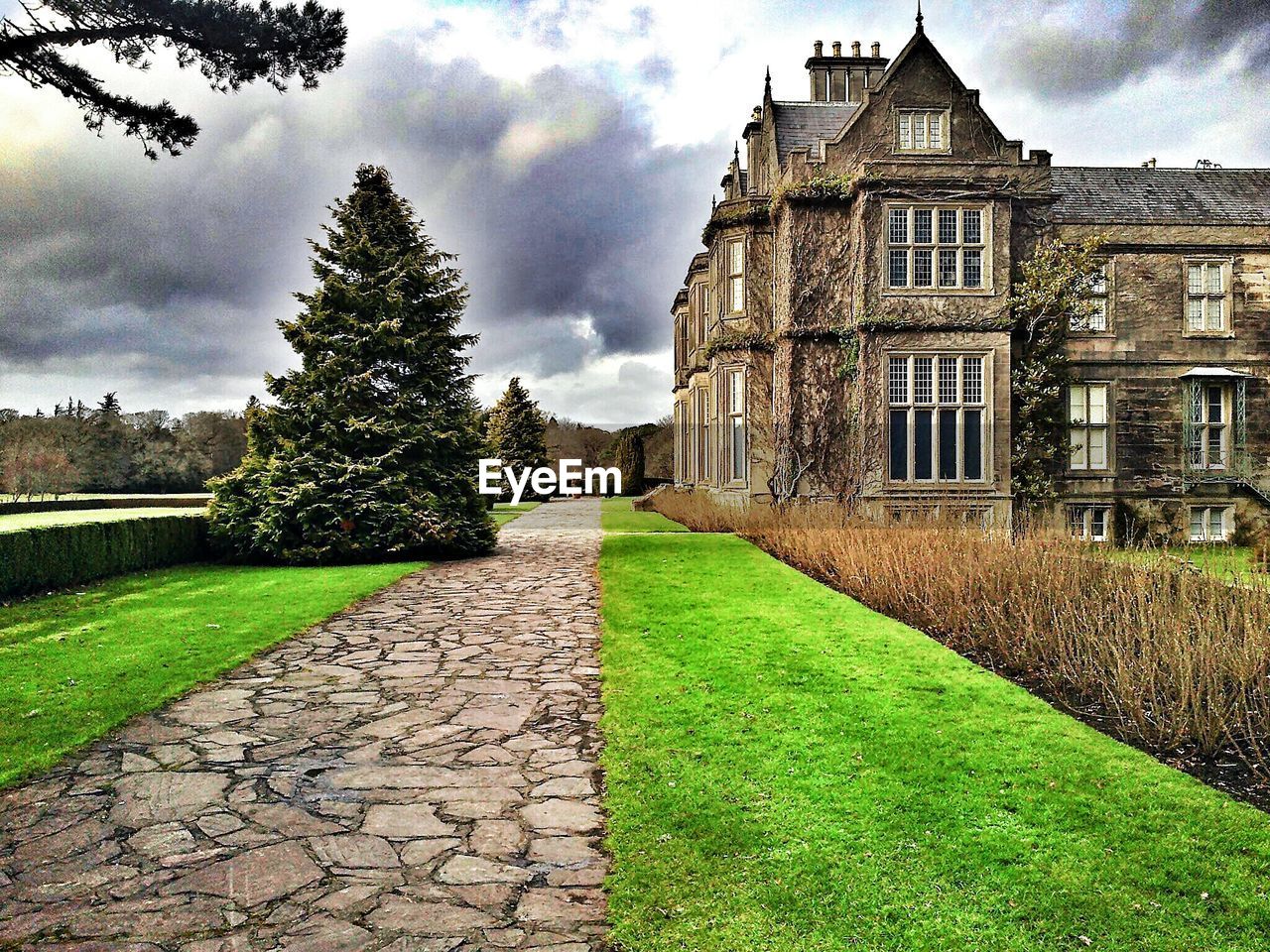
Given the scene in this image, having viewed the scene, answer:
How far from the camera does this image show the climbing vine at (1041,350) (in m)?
20.5

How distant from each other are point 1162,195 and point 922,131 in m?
7.97

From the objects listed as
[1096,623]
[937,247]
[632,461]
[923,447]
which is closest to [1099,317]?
[937,247]

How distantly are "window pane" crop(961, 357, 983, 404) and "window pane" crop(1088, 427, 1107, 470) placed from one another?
4.11 meters

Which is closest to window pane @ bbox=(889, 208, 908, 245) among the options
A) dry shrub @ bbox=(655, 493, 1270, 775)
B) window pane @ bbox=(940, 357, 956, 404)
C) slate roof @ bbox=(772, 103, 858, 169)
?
window pane @ bbox=(940, 357, 956, 404)

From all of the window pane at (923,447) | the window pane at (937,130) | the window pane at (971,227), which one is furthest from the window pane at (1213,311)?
the window pane at (923,447)

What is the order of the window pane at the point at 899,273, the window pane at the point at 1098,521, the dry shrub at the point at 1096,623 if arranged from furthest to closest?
the window pane at the point at 1098,521 → the window pane at the point at 899,273 → the dry shrub at the point at 1096,623

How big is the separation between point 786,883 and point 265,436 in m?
15.2

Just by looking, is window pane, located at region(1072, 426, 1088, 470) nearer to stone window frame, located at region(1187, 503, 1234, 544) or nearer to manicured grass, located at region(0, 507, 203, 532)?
stone window frame, located at region(1187, 503, 1234, 544)

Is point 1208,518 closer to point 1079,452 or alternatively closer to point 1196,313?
point 1079,452

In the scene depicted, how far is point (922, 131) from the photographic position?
67.8 feet

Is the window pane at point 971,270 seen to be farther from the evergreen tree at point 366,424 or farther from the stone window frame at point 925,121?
the evergreen tree at point 366,424

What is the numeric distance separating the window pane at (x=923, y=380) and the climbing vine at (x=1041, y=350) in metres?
2.13

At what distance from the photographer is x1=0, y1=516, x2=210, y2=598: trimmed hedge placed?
11719 mm

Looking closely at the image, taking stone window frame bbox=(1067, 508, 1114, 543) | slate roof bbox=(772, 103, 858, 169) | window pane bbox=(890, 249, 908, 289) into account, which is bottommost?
stone window frame bbox=(1067, 508, 1114, 543)
